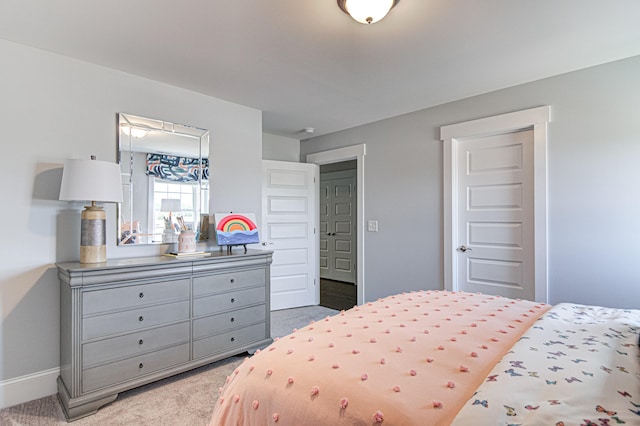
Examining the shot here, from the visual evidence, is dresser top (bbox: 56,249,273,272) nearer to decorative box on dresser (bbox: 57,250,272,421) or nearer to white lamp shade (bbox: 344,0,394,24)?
decorative box on dresser (bbox: 57,250,272,421)

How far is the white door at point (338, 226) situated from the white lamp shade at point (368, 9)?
433 centimetres

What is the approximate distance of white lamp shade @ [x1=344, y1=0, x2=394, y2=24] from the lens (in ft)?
5.30

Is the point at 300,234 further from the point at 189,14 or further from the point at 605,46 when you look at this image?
the point at 605,46

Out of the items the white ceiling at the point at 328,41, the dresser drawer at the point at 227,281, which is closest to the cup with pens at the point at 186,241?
the dresser drawer at the point at 227,281

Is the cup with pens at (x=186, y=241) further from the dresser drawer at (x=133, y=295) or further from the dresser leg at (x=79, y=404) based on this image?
the dresser leg at (x=79, y=404)

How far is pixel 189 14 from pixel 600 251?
3.27 meters

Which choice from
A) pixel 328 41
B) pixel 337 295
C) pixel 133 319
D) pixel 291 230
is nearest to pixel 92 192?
pixel 133 319

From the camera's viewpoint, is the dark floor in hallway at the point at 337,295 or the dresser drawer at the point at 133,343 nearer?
the dresser drawer at the point at 133,343

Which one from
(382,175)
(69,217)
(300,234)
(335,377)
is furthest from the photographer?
(300,234)

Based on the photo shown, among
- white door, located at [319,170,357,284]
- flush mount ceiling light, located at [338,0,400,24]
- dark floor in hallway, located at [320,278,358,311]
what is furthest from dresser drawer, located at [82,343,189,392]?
white door, located at [319,170,357,284]

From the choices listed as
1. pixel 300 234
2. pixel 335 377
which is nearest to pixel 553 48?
pixel 335 377

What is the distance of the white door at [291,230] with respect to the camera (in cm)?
416

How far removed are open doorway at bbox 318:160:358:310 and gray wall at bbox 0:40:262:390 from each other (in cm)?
388

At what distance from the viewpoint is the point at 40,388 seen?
216 centimetres
